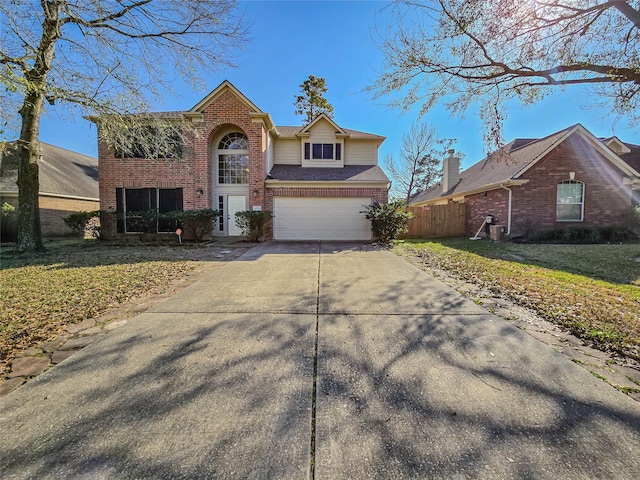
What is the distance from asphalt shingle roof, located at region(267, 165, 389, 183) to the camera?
13.3 metres

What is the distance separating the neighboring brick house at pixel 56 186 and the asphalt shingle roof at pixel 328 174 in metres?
12.0

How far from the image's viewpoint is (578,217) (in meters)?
13.2

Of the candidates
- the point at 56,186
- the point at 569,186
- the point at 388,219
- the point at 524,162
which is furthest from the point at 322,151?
the point at 56,186

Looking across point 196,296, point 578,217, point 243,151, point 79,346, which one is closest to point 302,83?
point 243,151

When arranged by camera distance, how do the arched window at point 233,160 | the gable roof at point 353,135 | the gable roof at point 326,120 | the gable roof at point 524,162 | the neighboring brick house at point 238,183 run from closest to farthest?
the gable roof at point 524,162, the neighboring brick house at point 238,183, the arched window at point 233,160, the gable roof at point 326,120, the gable roof at point 353,135

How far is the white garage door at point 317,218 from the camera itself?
13.4 m

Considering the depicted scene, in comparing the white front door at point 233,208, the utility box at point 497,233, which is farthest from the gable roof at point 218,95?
the utility box at point 497,233

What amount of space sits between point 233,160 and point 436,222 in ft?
37.3

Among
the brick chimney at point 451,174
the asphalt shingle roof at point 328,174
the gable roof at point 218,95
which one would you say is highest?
the gable roof at point 218,95

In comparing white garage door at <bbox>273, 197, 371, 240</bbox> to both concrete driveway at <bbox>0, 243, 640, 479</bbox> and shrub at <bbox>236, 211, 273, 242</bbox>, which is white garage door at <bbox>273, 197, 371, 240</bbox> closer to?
shrub at <bbox>236, 211, 273, 242</bbox>

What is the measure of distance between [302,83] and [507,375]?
26085 millimetres

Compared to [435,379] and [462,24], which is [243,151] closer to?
[462,24]

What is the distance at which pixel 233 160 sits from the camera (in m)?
14.2

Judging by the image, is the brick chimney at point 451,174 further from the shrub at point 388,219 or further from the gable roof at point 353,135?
the shrub at point 388,219
